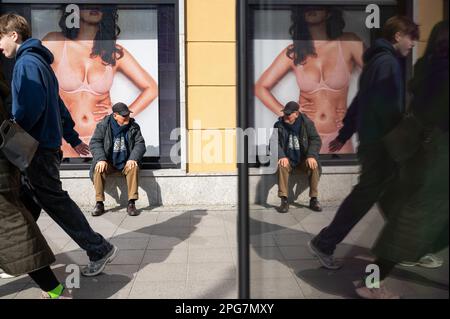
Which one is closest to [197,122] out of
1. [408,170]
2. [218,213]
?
[218,213]

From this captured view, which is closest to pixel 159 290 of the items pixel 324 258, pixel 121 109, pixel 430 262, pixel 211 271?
pixel 211 271

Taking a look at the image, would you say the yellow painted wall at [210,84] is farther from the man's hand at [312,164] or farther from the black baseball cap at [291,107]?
the black baseball cap at [291,107]

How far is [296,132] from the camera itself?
2.80 metres

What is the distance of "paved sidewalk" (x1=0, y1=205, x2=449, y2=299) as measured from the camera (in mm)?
2697

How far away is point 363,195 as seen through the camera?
113 inches

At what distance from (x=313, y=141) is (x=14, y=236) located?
6.22 ft

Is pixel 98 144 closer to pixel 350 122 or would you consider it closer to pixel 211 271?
pixel 211 271

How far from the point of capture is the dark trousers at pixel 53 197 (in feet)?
11.3

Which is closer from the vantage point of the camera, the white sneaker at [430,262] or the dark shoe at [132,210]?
the white sneaker at [430,262]

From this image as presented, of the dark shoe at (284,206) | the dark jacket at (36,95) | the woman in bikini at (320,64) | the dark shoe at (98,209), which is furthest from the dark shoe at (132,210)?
the woman in bikini at (320,64)

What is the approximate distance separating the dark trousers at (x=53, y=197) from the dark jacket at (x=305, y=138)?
162 cm

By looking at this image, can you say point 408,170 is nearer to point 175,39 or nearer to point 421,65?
point 421,65

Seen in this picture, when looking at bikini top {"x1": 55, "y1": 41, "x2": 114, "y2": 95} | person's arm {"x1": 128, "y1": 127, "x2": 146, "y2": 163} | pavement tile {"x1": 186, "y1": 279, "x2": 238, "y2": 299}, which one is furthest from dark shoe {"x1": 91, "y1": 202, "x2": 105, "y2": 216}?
pavement tile {"x1": 186, "y1": 279, "x2": 238, "y2": 299}
